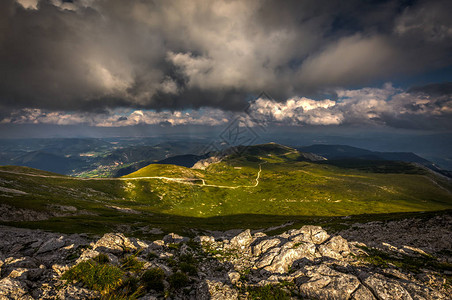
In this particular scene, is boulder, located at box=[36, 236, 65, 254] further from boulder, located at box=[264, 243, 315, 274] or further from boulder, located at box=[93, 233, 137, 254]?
boulder, located at box=[264, 243, 315, 274]

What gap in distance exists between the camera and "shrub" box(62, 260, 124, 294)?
475 inches

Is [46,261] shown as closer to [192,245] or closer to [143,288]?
[143,288]

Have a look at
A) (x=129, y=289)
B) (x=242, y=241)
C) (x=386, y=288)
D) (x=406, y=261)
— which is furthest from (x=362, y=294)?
(x=242, y=241)

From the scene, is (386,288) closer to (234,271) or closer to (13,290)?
(234,271)

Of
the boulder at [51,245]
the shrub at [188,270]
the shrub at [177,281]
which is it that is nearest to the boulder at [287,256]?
the shrub at [188,270]

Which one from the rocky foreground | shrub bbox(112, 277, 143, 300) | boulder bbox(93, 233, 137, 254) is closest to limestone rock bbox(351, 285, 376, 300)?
the rocky foreground

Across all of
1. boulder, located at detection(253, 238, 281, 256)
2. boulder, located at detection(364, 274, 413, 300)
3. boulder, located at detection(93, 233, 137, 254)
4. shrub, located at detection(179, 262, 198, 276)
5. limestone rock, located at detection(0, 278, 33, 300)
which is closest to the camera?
limestone rock, located at detection(0, 278, 33, 300)

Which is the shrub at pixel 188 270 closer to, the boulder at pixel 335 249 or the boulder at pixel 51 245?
the boulder at pixel 51 245

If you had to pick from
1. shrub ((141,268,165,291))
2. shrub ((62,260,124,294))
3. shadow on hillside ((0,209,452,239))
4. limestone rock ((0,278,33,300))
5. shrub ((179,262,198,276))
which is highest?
limestone rock ((0,278,33,300))

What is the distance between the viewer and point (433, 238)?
81.0ft

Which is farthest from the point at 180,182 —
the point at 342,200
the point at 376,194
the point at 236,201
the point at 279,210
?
the point at 376,194

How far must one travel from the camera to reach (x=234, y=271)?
17328 mm

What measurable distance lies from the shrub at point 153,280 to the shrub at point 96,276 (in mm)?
1894

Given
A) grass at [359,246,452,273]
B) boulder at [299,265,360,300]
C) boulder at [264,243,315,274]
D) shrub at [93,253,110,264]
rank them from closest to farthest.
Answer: boulder at [299,265,360,300] → shrub at [93,253,110,264] → grass at [359,246,452,273] → boulder at [264,243,315,274]
